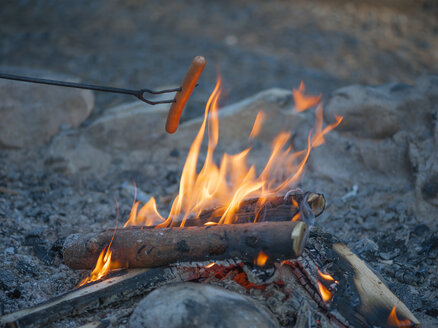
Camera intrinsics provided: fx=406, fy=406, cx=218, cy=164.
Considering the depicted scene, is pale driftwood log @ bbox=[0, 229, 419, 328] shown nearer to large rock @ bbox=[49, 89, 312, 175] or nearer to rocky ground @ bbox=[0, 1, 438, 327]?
rocky ground @ bbox=[0, 1, 438, 327]

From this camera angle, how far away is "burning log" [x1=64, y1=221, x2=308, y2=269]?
1903mm

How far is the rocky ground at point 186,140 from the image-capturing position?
2.71 meters

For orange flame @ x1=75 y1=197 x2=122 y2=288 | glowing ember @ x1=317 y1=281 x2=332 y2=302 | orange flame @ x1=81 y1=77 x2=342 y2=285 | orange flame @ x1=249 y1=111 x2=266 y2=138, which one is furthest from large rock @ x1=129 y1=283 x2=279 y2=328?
orange flame @ x1=249 y1=111 x2=266 y2=138

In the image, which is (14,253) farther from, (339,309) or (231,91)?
(231,91)

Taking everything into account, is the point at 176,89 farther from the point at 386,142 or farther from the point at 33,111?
the point at 33,111

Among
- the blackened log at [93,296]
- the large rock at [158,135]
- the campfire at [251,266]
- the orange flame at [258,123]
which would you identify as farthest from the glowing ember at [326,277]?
the orange flame at [258,123]

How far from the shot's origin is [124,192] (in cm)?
346

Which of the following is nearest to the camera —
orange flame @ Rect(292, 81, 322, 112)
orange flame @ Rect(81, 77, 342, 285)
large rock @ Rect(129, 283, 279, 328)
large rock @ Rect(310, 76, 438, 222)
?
large rock @ Rect(129, 283, 279, 328)

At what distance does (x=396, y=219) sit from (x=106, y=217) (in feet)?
7.25

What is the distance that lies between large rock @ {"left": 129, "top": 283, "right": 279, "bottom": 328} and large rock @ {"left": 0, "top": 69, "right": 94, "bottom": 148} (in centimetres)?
265

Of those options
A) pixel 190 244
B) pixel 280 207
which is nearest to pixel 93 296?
pixel 190 244

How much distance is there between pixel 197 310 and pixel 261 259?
412 mm

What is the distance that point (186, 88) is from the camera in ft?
6.74

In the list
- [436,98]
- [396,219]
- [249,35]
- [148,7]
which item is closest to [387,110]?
[436,98]
